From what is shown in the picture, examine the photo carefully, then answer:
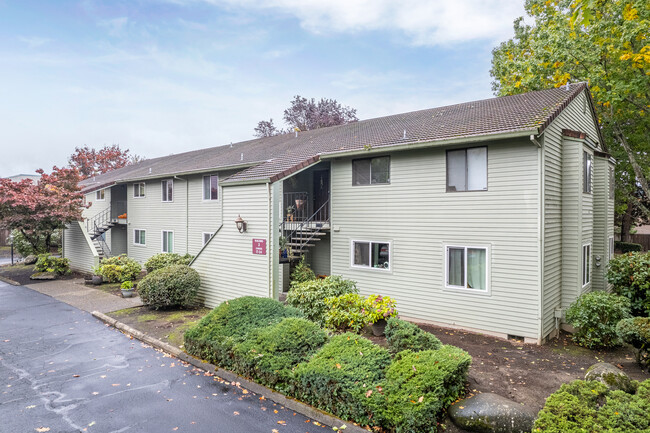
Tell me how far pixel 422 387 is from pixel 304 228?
9169 millimetres

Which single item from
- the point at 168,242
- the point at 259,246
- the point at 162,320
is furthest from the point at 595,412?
the point at 168,242

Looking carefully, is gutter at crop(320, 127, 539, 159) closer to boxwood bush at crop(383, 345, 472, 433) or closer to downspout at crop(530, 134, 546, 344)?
downspout at crop(530, 134, 546, 344)

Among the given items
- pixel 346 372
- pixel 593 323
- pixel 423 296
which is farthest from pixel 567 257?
pixel 346 372

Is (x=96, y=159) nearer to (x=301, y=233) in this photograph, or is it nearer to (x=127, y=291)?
(x=127, y=291)

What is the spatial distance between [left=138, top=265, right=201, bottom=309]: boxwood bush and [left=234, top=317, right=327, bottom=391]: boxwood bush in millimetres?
5519

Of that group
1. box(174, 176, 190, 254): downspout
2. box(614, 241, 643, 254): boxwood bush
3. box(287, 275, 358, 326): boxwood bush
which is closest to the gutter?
box(287, 275, 358, 326): boxwood bush

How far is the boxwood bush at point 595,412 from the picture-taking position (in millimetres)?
3666

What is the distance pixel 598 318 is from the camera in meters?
8.64

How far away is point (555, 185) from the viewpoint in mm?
9742

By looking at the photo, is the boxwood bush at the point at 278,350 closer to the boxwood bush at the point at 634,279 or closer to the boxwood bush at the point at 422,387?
the boxwood bush at the point at 422,387

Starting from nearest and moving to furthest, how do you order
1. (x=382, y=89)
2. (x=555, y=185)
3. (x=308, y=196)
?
(x=555, y=185) < (x=308, y=196) < (x=382, y=89)

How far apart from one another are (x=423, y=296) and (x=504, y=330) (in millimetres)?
2194

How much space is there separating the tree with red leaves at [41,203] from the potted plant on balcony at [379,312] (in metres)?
17.7

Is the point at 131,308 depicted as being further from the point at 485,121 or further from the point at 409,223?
the point at 485,121
